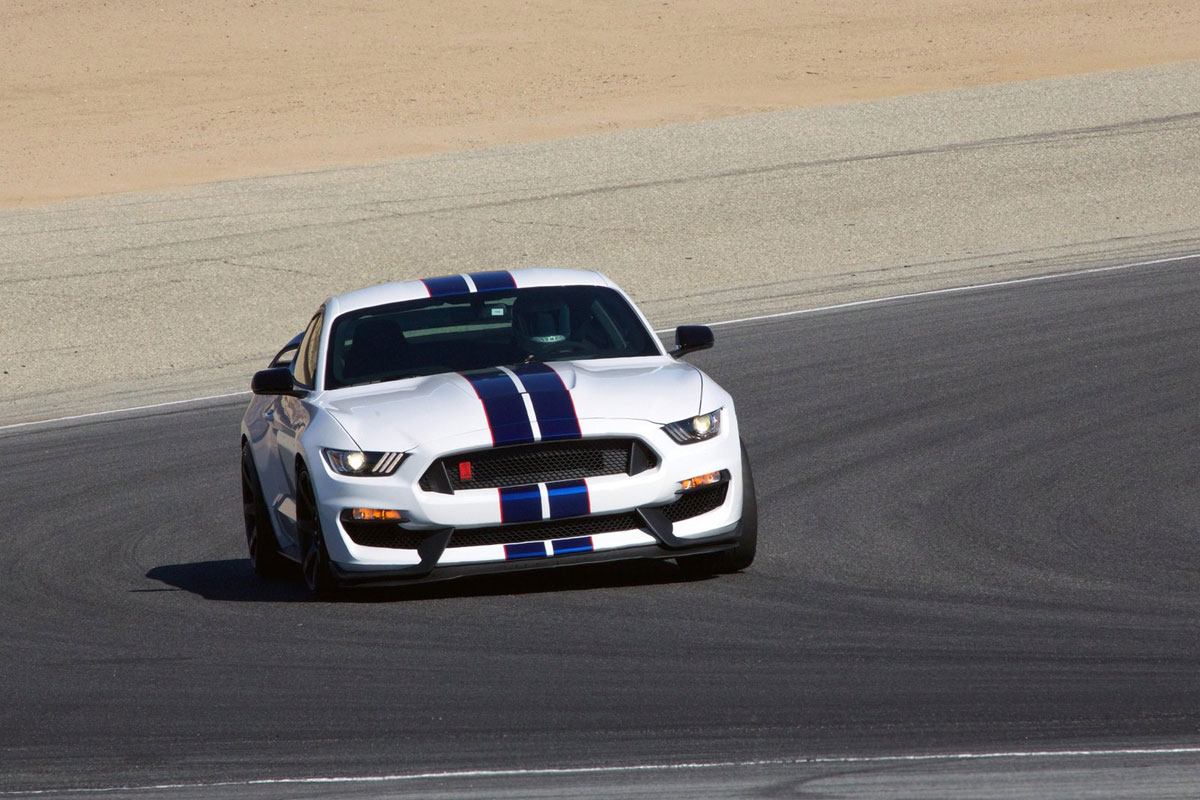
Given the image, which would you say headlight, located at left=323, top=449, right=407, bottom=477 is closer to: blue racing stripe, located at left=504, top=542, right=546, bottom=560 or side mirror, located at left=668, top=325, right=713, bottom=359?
blue racing stripe, located at left=504, top=542, right=546, bottom=560

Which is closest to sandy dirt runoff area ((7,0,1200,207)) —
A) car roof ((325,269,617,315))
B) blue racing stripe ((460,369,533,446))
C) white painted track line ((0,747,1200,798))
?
car roof ((325,269,617,315))

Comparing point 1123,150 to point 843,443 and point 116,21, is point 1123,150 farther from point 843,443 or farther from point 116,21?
point 116,21

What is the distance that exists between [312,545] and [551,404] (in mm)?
1307

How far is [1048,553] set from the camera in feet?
29.5

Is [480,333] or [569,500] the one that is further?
[480,333]

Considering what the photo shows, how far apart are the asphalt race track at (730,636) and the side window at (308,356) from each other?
106 centimetres

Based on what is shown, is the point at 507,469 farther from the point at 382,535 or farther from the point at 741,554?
the point at 741,554

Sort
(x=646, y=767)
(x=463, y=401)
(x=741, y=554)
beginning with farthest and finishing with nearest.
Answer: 1. (x=741, y=554)
2. (x=463, y=401)
3. (x=646, y=767)

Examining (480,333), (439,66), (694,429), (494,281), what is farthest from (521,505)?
(439,66)

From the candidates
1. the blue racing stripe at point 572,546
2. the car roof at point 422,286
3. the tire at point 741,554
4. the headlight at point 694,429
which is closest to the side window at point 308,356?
the car roof at point 422,286

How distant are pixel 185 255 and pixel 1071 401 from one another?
13.4 m

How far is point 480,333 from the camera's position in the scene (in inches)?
379

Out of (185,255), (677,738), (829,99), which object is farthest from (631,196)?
(677,738)

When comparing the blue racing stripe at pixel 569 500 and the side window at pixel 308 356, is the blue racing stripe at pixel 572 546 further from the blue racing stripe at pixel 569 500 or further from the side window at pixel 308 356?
the side window at pixel 308 356
